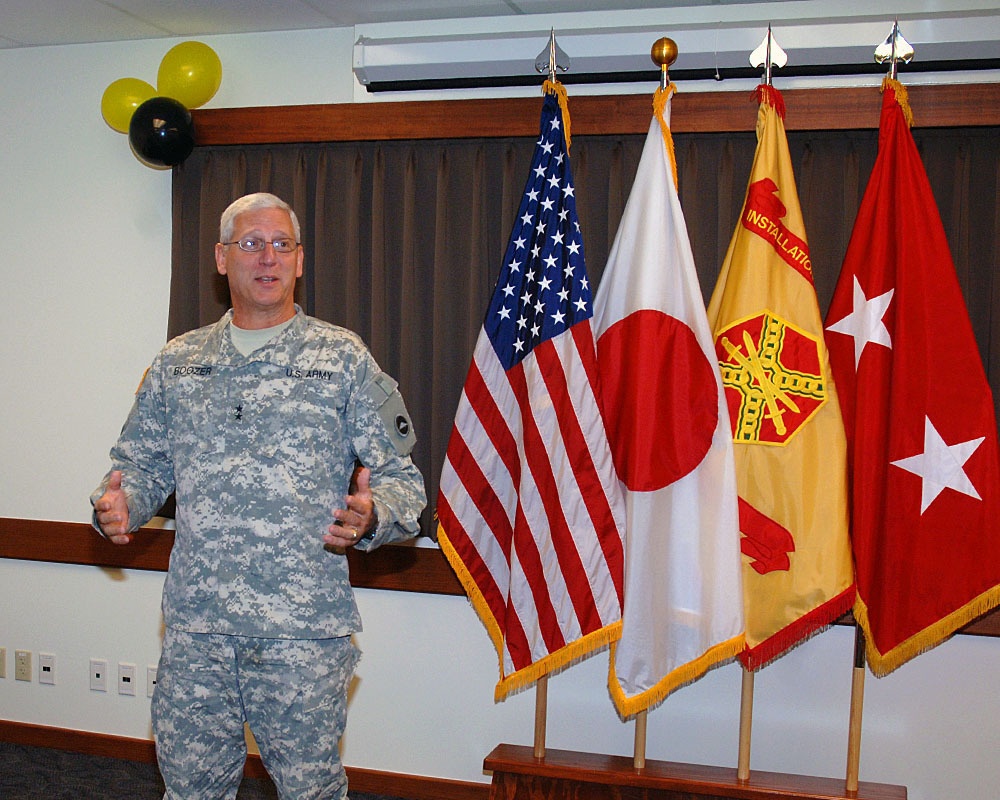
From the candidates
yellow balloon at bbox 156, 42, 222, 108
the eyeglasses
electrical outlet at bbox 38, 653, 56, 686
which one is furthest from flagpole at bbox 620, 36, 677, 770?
electrical outlet at bbox 38, 653, 56, 686

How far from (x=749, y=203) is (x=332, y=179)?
1364 mm

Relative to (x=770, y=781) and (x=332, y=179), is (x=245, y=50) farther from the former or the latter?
(x=770, y=781)

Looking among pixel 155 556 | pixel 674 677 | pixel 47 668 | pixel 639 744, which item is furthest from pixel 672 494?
pixel 47 668

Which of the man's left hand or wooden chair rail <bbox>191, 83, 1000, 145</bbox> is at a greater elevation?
wooden chair rail <bbox>191, 83, 1000, 145</bbox>

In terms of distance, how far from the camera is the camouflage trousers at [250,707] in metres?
2.17

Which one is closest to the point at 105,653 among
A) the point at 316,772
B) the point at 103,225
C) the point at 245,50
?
the point at 103,225

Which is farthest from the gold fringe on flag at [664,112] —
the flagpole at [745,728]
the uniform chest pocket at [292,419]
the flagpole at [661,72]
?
the flagpole at [745,728]

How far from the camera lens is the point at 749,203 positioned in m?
2.81

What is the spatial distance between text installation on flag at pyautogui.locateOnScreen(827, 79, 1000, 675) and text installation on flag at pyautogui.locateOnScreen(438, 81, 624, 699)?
2.22 ft

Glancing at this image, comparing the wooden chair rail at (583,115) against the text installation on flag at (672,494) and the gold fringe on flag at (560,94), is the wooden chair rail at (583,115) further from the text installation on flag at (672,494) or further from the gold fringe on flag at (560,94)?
the text installation on flag at (672,494)

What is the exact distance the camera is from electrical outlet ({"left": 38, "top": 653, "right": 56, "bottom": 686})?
370 centimetres

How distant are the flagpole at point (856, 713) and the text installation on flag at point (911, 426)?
4cm

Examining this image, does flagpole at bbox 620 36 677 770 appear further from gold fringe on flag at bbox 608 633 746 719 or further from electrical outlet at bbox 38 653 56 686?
electrical outlet at bbox 38 653 56 686

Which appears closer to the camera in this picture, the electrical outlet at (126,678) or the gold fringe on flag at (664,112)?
the gold fringe on flag at (664,112)
